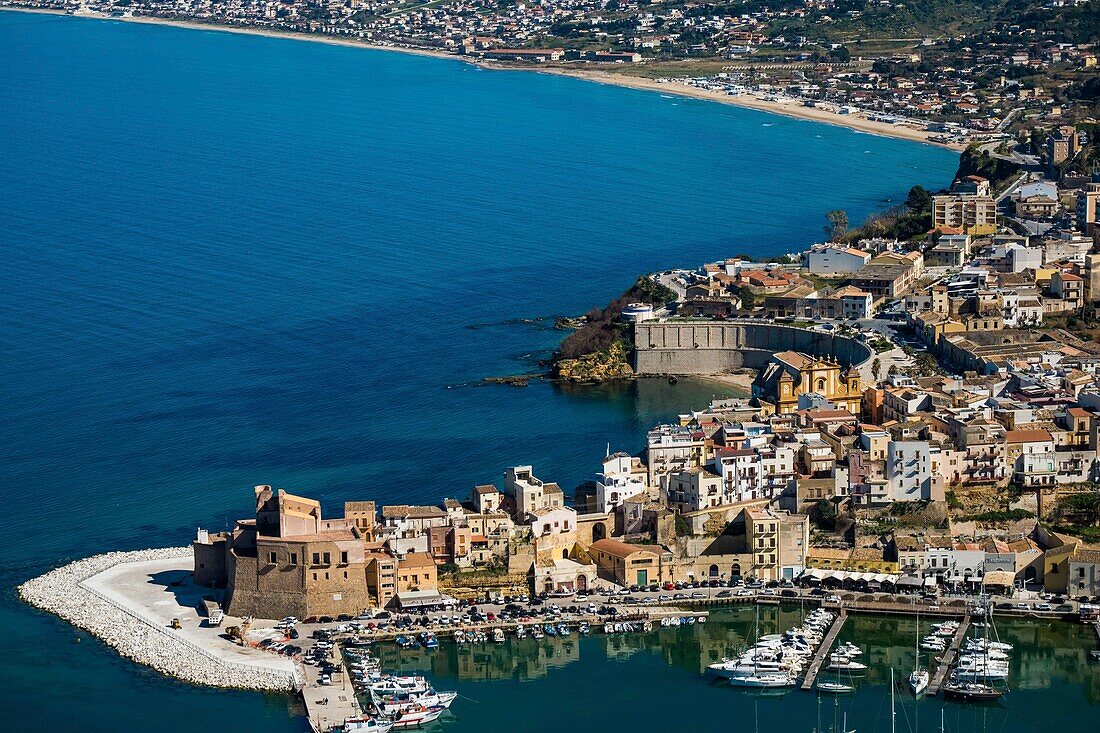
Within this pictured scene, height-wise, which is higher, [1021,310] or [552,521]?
[1021,310]

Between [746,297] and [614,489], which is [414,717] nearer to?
[614,489]

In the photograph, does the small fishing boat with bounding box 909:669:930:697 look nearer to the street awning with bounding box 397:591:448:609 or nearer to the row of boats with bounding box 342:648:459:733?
the row of boats with bounding box 342:648:459:733

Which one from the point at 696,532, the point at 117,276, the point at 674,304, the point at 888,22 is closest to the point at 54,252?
the point at 117,276

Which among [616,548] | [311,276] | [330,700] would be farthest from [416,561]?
[311,276]

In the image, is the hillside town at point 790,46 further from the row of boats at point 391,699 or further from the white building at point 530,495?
the row of boats at point 391,699

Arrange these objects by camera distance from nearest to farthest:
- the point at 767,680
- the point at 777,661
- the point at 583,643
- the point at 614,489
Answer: the point at 767,680
the point at 777,661
the point at 583,643
the point at 614,489

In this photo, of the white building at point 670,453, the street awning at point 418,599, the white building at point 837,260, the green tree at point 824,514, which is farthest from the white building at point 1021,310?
the street awning at point 418,599

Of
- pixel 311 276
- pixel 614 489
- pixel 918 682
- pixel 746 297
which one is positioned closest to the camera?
pixel 918 682
